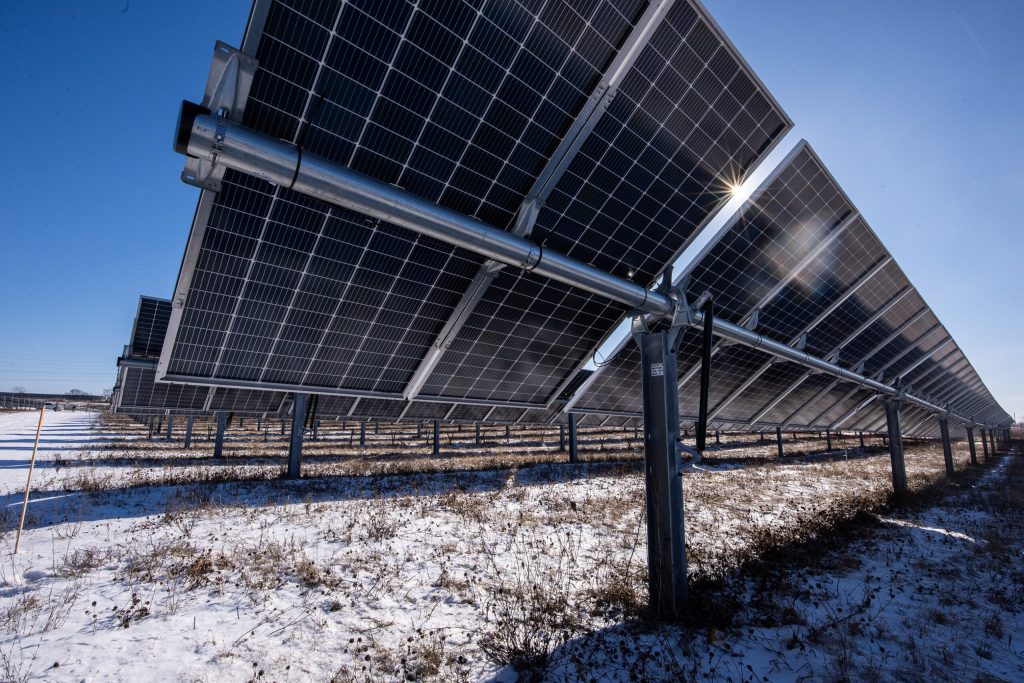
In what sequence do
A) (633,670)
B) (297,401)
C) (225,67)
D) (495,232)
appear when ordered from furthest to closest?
1. (297,401)
2. (495,232)
3. (225,67)
4. (633,670)

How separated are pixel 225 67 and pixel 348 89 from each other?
2075 mm

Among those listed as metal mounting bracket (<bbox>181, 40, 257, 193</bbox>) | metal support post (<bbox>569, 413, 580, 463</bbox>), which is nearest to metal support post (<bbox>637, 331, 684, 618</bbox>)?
metal mounting bracket (<bbox>181, 40, 257, 193</bbox>)

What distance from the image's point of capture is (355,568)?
8.10 m

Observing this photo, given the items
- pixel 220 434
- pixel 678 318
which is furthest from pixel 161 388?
pixel 678 318

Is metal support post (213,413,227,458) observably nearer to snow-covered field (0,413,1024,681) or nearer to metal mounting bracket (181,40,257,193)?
snow-covered field (0,413,1024,681)

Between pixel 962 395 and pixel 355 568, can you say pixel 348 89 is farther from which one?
pixel 962 395

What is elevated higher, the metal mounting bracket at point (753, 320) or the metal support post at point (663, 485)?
the metal mounting bracket at point (753, 320)

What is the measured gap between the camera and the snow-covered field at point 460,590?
5.43 metres

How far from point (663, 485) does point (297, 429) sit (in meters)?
14.0

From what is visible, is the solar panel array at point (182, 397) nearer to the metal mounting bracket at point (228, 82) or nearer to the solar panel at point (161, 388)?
the solar panel at point (161, 388)

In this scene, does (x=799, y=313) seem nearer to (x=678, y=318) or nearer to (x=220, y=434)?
(x=678, y=318)

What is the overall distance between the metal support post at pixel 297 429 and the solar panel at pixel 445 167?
8.45 ft

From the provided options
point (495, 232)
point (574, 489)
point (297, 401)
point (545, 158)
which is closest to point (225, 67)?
point (495, 232)

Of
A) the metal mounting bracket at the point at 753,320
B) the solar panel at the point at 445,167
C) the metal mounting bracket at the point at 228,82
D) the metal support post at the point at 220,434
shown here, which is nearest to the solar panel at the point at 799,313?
the metal mounting bracket at the point at 753,320
